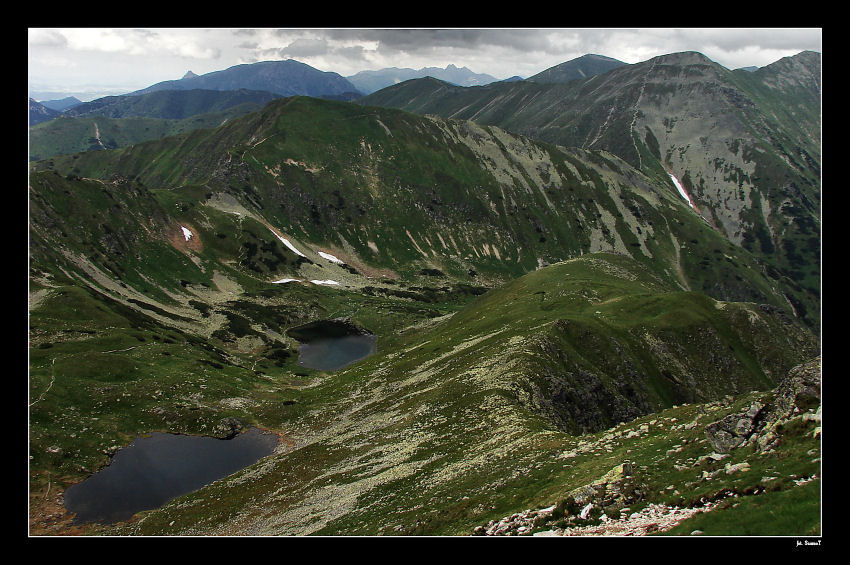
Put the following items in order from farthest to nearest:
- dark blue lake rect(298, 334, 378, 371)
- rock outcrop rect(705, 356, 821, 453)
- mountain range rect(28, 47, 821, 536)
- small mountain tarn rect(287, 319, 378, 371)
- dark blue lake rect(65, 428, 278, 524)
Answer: small mountain tarn rect(287, 319, 378, 371), dark blue lake rect(298, 334, 378, 371), dark blue lake rect(65, 428, 278, 524), mountain range rect(28, 47, 821, 536), rock outcrop rect(705, 356, 821, 453)

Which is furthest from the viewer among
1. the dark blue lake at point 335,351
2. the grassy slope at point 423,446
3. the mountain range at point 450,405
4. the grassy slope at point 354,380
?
the dark blue lake at point 335,351

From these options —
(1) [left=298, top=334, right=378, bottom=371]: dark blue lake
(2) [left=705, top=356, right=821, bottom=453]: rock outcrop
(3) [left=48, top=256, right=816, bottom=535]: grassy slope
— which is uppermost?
(2) [left=705, top=356, right=821, bottom=453]: rock outcrop

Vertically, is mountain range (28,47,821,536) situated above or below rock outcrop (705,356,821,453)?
below

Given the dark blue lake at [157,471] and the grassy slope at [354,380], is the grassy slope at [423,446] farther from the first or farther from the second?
the dark blue lake at [157,471]

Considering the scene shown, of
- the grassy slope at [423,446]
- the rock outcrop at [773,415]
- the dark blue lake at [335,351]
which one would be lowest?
the dark blue lake at [335,351]

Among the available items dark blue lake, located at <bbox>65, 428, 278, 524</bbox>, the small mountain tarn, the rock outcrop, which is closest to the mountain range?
the rock outcrop

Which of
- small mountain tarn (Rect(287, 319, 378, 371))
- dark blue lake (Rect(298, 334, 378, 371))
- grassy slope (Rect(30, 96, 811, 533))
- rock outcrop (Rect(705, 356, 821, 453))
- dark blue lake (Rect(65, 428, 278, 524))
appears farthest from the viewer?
small mountain tarn (Rect(287, 319, 378, 371))

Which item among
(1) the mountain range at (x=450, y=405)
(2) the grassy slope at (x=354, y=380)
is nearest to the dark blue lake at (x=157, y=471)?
(1) the mountain range at (x=450, y=405)

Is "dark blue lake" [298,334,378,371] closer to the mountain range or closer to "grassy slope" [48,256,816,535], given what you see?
the mountain range

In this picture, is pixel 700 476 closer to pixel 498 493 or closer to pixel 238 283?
pixel 498 493
